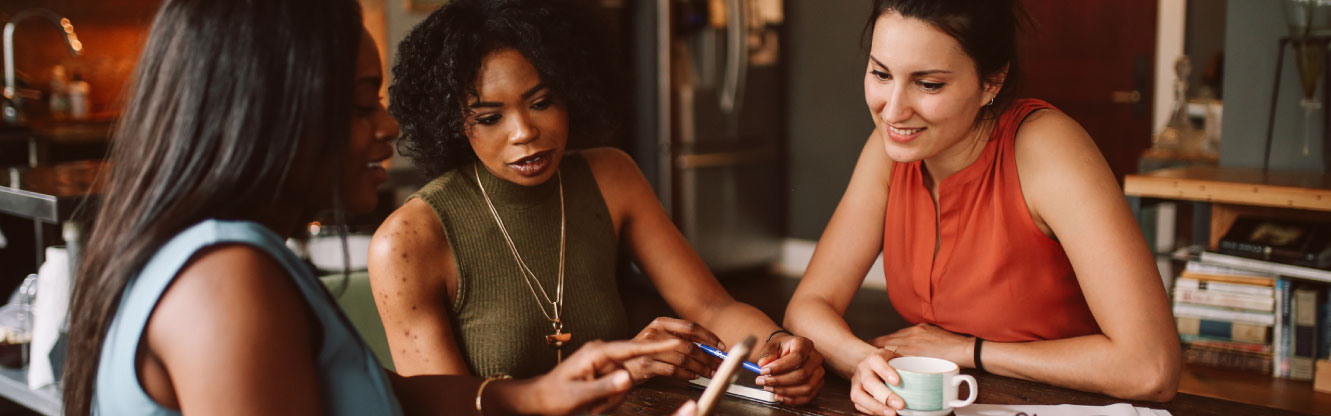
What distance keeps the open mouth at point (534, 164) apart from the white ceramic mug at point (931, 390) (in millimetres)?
620

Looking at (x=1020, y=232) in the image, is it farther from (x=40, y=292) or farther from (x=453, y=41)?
(x=40, y=292)

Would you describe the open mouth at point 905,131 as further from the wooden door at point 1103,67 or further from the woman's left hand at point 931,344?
the wooden door at point 1103,67

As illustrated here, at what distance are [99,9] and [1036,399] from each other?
482cm

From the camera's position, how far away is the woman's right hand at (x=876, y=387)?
1230 mm

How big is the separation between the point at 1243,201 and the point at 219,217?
224cm

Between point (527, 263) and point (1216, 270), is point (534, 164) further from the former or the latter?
point (1216, 270)

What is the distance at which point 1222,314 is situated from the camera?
2.60 m

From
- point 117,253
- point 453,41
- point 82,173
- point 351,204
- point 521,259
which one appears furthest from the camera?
point 82,173

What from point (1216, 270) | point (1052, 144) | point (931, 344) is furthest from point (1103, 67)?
point (931, 344)

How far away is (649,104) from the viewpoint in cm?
482

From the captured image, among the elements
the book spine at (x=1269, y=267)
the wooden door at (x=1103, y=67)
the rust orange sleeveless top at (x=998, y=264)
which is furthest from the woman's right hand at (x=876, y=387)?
the wooden door at (x=1103, y=67)

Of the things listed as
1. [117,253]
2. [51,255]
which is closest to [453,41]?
[117,253]

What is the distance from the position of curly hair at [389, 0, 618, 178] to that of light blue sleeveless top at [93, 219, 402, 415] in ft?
2.08

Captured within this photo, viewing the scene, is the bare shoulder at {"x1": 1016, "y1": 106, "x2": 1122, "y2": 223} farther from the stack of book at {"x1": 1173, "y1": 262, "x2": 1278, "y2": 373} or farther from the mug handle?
the stack of book at {"x1": 1173, "y1": 262, "x2": 1278, "y2": 373}
